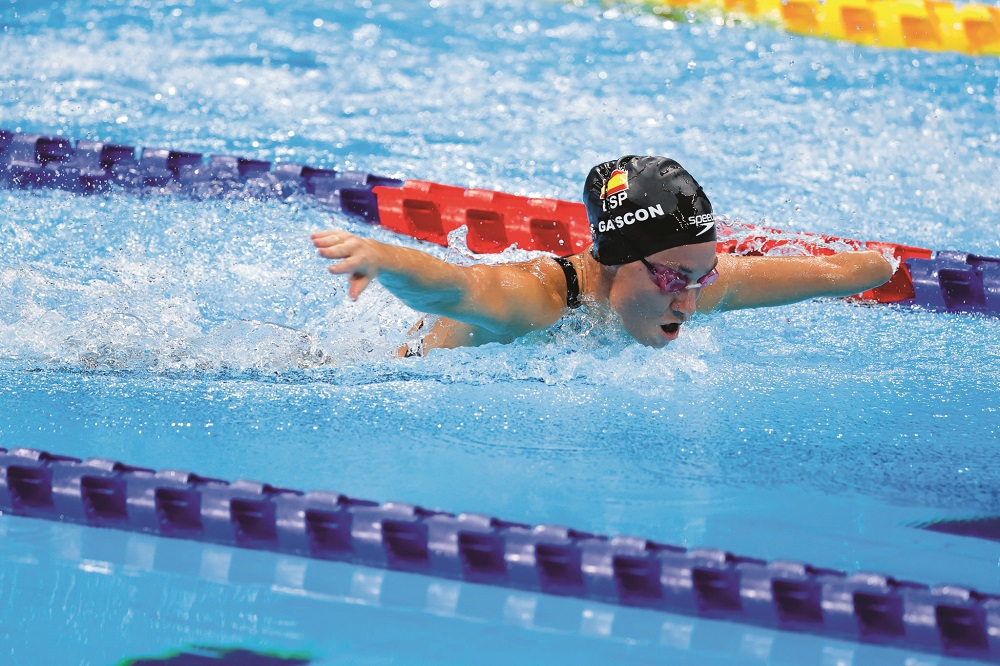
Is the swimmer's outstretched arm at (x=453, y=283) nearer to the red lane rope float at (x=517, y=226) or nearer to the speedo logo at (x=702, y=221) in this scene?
the speedo logo at (x=702, y=221)

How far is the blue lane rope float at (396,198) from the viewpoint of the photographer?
4.03 meters

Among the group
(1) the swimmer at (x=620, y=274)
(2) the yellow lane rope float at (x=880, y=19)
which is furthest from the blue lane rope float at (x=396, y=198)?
(2) the yellow lane rope float at (x=880, y=19)

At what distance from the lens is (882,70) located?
615 cm

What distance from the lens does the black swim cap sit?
282cm

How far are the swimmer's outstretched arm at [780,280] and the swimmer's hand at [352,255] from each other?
132 centimetres

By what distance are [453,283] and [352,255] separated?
35 cm

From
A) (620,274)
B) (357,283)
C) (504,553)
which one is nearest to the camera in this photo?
(357,283)

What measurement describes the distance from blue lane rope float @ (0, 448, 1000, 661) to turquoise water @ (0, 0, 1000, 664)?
0.05 m

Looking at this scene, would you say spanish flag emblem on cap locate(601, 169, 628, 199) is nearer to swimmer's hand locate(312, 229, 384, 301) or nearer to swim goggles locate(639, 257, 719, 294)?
swim goggles locate(639, 257, 719, 294)

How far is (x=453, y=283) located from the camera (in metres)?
2.47

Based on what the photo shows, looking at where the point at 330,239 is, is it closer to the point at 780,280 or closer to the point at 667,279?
the point at 667,279

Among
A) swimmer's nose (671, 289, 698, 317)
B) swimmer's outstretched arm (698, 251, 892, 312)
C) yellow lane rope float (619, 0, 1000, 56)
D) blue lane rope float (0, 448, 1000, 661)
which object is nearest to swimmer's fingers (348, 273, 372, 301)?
blue lane rope float (0, 448, 1000, 661)

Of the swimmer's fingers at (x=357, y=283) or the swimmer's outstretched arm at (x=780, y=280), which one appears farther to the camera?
the swimmer's outstretched arm at (x=780, y=280)

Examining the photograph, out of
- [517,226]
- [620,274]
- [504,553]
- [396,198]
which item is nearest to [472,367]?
[620,274]
